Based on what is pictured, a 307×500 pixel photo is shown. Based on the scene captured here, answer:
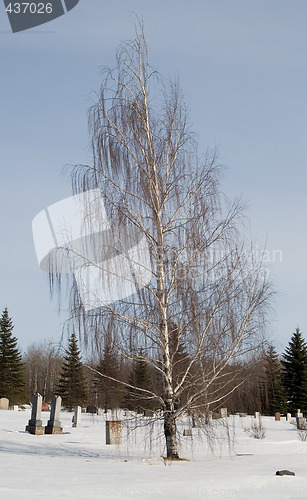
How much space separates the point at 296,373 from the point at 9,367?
29.1 meters

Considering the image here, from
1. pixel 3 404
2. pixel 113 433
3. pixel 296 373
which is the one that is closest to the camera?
pixel 113 433

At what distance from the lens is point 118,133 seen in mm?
14422

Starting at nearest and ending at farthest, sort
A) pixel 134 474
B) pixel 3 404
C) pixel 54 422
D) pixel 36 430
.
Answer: pixel 134 474 < pixel 36 430 < pixel 54 422 < pixel 3 404

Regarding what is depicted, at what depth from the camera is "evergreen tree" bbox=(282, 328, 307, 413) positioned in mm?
54281

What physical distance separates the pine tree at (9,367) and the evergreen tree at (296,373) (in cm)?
2646

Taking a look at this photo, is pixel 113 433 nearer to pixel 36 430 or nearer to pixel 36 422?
pixel 36 430

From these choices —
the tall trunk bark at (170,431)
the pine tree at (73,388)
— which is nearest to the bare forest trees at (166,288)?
the tall trunk bark at (170,431)

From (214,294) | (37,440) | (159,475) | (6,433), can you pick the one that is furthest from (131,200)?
(6,433)

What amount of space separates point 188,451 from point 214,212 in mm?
7188

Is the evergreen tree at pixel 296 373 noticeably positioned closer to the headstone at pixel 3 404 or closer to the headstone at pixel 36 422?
the headstone at pixel 3 404

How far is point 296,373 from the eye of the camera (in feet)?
183

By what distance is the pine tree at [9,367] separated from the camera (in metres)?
51.5

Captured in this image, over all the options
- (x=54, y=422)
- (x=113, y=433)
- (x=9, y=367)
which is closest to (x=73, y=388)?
(x=9, y=367)

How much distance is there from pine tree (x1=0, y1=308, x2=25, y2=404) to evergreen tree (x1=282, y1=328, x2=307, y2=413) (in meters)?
26.5
